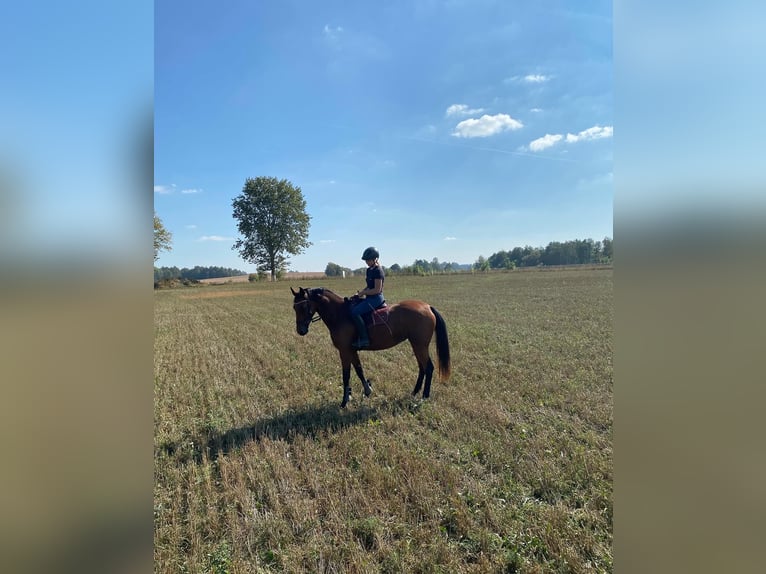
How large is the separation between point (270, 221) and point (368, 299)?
199 ft

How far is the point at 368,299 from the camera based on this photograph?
251 inches

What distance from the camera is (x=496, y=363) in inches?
326

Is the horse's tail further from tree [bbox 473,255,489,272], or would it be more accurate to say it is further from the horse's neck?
tree [bbox 473,255,489,272]

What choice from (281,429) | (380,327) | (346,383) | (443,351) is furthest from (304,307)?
(443,351)

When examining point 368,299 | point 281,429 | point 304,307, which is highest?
point 368,299

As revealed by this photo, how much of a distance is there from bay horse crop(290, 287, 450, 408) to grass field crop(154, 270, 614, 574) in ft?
1.94

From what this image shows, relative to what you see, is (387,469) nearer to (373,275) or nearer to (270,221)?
(373,275)
